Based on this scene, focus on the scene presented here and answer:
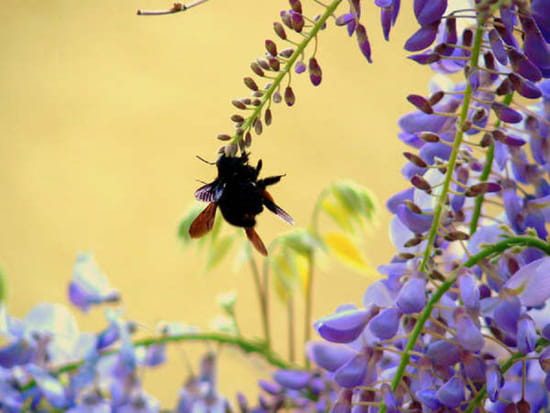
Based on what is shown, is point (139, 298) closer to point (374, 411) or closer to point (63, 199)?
point (63, 199)

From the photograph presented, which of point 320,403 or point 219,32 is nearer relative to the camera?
point 320,403

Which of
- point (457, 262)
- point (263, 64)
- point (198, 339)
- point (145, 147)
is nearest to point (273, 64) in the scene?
point (263, 64)

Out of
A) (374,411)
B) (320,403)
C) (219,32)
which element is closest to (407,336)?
(374,411)

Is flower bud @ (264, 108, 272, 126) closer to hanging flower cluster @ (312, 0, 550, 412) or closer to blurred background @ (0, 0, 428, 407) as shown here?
hanging flower cluster @ (312, 0, 550, 412)

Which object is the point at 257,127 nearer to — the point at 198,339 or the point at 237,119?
the point at 237,119

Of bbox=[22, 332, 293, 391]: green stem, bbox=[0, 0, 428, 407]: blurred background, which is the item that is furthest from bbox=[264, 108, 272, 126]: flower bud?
bbox=[0, 0, 428, 407]: blurred background

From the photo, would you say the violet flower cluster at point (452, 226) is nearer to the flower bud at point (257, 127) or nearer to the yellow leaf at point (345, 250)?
the flower bud at point (257, 127)

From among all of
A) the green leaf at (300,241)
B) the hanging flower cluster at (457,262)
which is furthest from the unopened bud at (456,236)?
the green leaf at (300,241)
